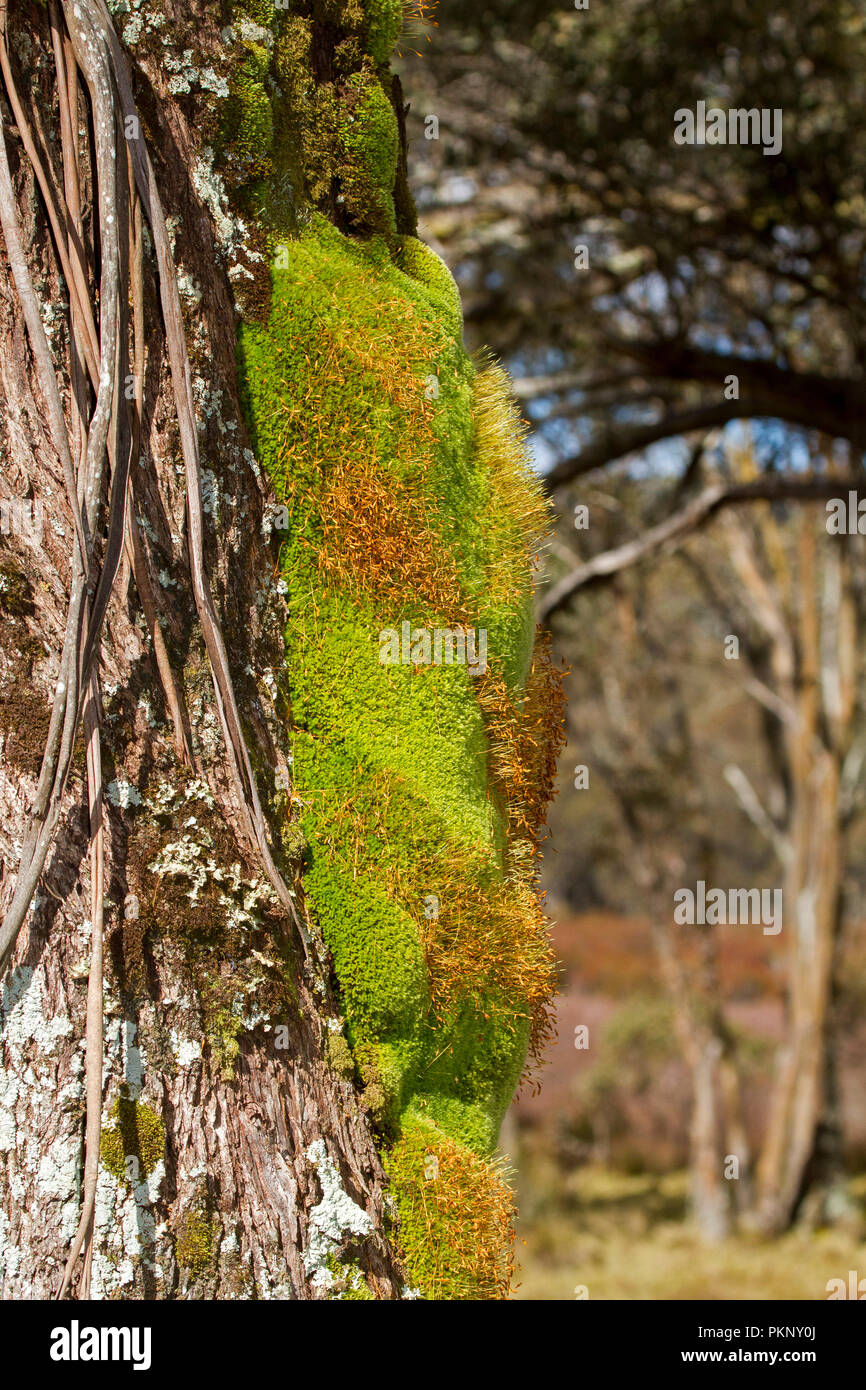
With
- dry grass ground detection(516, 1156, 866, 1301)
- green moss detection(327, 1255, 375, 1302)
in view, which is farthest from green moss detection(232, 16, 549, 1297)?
dry grass ground detection(516, 1156, 866, 1301)

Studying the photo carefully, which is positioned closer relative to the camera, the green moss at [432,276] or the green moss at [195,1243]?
the green moss at [195,1243]

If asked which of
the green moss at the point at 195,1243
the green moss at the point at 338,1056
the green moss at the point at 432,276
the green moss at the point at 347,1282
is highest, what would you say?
the green moss at the point at 432,276

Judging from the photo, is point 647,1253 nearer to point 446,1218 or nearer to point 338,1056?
point 446,1218

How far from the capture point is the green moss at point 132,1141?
1.54 metres

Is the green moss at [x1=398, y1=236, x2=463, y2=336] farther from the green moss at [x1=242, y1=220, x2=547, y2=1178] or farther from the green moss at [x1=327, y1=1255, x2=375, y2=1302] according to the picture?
the green moss at [x1=327, y1=1255, x2=375, y2=1302]

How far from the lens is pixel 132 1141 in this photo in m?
1.55

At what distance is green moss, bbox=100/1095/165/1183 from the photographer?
5.06 feet

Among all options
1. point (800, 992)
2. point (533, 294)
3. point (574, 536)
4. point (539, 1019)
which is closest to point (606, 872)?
point (800, 992)

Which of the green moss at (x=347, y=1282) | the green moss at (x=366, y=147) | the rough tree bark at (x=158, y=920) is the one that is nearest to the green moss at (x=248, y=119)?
the rough tree bark at (x=158, y=920)

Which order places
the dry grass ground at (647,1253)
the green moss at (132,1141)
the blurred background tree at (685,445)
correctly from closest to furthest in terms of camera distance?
1. the green moss at (132,1141)
2. the blurred background tree at (685,445)
3. the dry grass ground at (647,1253)

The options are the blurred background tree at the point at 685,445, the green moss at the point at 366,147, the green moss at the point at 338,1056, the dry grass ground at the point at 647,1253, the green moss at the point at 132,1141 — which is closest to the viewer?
the green moss at the point at 132,1141

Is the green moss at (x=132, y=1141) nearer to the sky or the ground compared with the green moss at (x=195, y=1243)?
nearer to the sky

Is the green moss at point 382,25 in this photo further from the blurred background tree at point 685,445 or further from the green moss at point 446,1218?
the green moss at point 446,1218

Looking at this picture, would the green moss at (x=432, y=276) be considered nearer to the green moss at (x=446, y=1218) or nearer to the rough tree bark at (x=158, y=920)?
the rough tree bark at (x=158, y=920)
